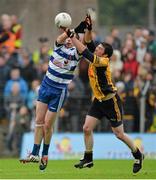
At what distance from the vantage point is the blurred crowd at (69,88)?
83.0 ft

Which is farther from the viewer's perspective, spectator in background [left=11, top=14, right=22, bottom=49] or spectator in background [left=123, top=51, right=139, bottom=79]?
spectator in background [left=11, top=14, right=22, bottom=49]

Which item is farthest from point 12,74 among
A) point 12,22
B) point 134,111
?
point 134,111

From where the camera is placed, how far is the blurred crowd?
2531 centimetres

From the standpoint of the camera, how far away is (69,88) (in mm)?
25438

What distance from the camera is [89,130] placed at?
1772 cm

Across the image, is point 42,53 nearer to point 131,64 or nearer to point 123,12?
point 131,64

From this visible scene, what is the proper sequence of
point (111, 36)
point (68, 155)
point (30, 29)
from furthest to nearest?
1. point (30, 29)
2. point (111, 36)
3. point (68, 155)

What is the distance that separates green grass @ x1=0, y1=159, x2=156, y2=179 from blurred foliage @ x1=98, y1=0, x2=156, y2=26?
24.9m

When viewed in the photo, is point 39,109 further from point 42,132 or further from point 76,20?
point 76,20

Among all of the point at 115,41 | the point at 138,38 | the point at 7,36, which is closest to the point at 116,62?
the point at 115,41

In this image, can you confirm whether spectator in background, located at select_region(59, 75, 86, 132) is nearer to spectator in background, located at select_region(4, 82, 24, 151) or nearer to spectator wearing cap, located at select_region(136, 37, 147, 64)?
spectator in background, located at select_region(4, 82, 24, 151)

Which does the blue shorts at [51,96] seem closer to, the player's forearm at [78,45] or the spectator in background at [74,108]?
the player's forearm at [78,45]

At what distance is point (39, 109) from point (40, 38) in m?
9.69

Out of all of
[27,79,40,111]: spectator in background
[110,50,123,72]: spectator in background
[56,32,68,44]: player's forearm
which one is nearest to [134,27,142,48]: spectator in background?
[110,50,123,72]: spectator in background
